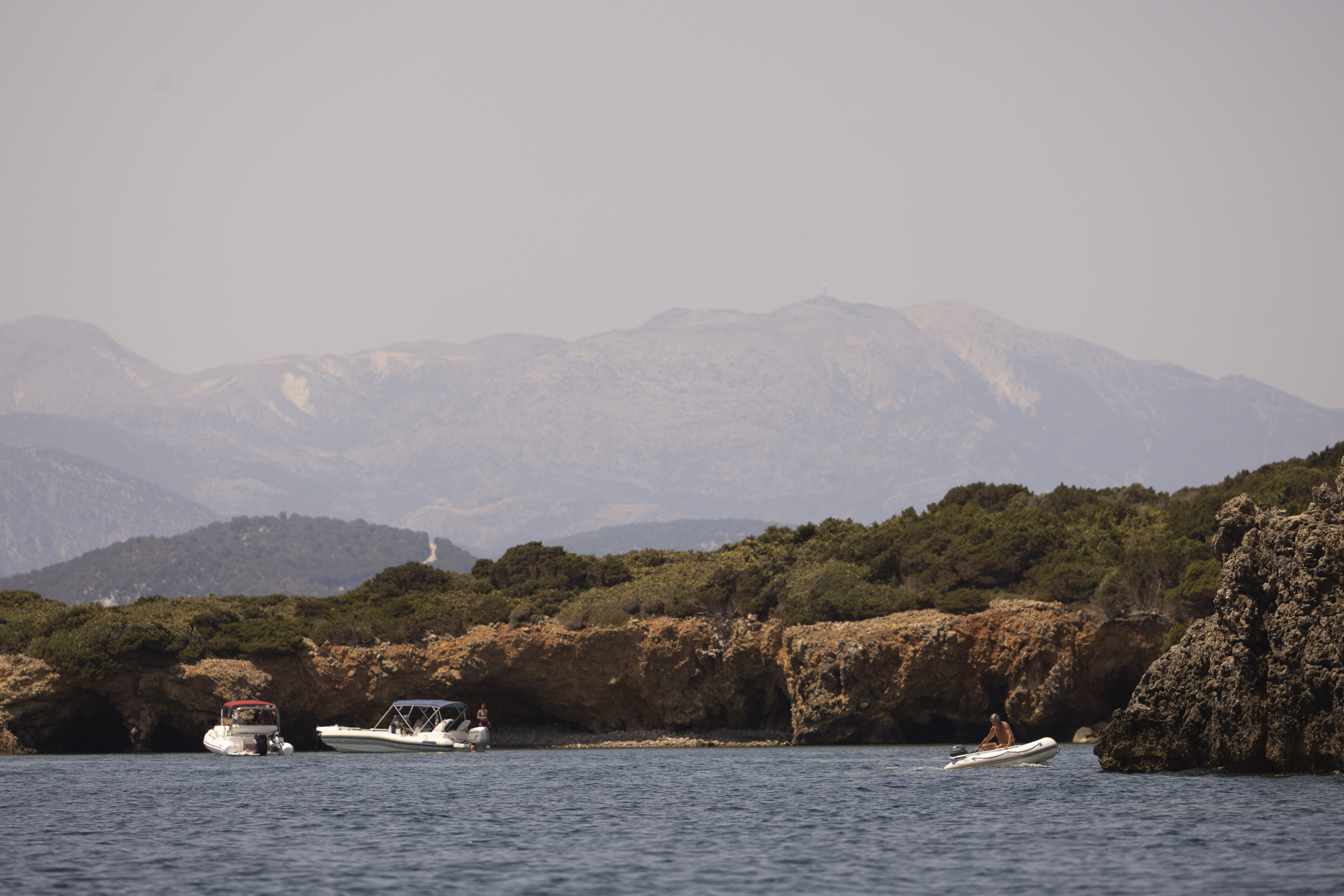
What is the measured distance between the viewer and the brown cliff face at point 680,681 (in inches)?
2156

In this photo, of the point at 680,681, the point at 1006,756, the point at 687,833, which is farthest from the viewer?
the point at 680,681

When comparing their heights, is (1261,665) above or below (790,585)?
below

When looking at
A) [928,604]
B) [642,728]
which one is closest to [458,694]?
[642,728]

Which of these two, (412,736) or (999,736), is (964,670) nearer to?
(999,736)

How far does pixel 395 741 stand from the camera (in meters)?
56.5

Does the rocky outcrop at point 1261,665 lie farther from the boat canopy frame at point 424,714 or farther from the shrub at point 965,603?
the boat canopy frame at point 424,714

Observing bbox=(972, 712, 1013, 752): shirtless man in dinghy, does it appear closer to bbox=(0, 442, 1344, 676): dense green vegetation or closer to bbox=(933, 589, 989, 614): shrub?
bbox=(0, 442, 1344, 676): dense green vegetation

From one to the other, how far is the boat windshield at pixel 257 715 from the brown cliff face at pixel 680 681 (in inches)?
51.2

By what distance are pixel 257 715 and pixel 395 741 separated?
19.2ft

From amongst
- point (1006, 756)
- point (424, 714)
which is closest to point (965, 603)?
point (1006, 756)

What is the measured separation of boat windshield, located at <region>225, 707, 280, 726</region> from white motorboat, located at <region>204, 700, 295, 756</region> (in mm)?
15

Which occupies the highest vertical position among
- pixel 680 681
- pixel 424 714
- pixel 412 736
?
pixel 680 681

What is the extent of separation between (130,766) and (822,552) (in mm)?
32276

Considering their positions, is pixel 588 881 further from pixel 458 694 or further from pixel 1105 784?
pixel 458 694
